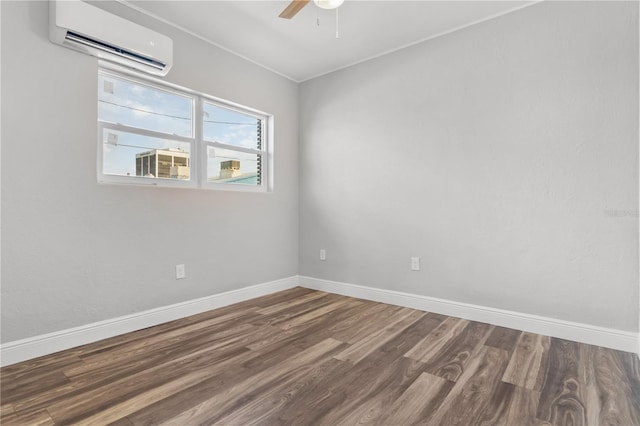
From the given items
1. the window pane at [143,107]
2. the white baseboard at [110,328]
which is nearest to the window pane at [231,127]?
the window pane at [143,107]

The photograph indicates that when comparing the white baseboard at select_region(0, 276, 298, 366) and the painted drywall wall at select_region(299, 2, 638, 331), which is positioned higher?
the painted drywall wall at select_region(299, 2, 638, 331)

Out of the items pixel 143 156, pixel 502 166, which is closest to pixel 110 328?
pixel 143 156

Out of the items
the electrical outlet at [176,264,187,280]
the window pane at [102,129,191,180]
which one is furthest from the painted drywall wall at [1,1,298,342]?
the window pane at [102,129,191,180]

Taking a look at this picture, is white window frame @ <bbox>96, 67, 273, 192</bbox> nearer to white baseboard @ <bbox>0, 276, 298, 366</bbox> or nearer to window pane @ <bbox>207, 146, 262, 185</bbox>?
window pane @ <bbox>207, 146, 262, 185</bbox>

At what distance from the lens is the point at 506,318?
102 inches

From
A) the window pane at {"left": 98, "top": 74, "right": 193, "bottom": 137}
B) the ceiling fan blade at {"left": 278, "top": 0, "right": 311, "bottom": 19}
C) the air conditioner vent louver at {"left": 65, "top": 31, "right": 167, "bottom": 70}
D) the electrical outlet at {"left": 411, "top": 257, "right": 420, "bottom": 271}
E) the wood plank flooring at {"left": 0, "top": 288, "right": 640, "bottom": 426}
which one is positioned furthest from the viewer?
the electrical outlet at {"left": 411, "top": 257, "right": 420, "bottom": 271}

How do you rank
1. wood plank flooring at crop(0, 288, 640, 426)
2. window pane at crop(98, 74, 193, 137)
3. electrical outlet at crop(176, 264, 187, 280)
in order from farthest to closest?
1. electrical outlet at crop(176, 264, 187, 280)
2. window pane at crop(98, 74, 193, 137)
3. wood plank flooring at crop(0, 288, 640, 426)

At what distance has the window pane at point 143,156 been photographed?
8.17 feet

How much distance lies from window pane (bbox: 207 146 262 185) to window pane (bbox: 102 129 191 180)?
0.82 ft

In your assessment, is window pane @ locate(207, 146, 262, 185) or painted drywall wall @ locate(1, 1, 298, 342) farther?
window pane @ locate(207, 146, 262, 185)

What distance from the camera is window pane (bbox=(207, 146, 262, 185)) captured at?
3211mm

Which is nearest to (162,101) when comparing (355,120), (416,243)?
(355,120)

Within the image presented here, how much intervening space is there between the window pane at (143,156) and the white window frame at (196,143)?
0.10 ft

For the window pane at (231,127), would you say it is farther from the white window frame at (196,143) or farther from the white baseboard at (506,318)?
the white baseboard at (506,318)
